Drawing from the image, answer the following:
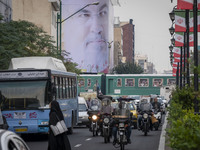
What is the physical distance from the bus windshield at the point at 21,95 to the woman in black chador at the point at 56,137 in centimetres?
885

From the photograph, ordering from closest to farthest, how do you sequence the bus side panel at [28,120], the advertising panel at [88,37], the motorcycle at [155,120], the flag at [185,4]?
1. the flag at [185,4]
2. the bus side panel at [28,120]
3. the motorcycle at [155,120]
4. the advertising panel at [88,37]

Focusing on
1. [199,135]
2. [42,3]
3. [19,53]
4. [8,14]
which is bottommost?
[199,135]

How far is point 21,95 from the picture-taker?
24641mm

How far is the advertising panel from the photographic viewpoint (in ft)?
592

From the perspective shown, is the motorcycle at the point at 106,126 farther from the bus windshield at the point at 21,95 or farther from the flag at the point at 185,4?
the flag at the point at 185,4

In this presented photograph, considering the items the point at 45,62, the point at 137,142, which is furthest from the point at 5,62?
the point at 137,142

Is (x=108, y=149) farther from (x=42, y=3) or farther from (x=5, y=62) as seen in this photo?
(x=42, y=3)

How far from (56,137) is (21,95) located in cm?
896

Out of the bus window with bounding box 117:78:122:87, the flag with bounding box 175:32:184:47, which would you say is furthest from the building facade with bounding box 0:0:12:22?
the bus window with bounding box 117:78:122:87

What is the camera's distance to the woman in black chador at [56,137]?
15.7m

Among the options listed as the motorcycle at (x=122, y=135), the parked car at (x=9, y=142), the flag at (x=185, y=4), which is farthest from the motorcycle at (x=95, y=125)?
the parked car at (x=9, y=142)

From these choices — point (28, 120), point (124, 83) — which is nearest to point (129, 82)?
point (124, 83)

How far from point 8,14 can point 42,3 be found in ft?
119

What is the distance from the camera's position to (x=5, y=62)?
108 ft
